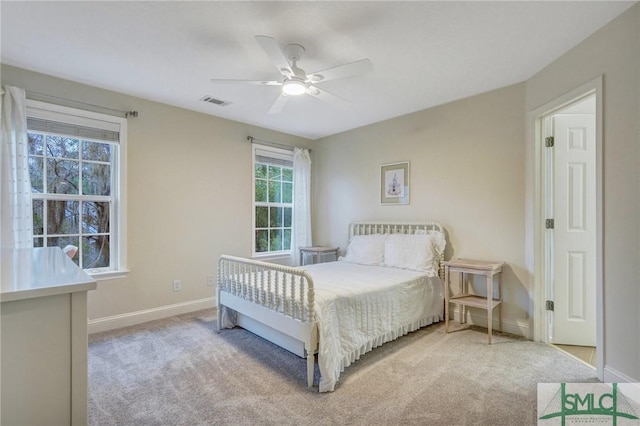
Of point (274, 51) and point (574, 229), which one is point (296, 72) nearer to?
point (274, 51)

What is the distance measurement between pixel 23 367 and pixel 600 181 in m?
3.19

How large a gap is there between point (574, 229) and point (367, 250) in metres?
2.06

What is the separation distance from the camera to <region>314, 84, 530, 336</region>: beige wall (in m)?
3.11

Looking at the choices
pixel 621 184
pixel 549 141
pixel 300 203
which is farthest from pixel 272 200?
pixel 621 184

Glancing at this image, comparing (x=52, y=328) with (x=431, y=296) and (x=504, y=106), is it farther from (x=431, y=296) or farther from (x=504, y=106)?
(x=504, y=106)

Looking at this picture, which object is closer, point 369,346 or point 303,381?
point 303,381

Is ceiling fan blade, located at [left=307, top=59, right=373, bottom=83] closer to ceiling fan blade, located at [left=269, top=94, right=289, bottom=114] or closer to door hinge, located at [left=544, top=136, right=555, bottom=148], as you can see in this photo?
ceiling fan blade, located at [left=269, top=94, right=289, bottom=114]

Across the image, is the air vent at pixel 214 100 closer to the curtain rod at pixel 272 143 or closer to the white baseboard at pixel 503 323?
the curtain rod at pixel 272 143

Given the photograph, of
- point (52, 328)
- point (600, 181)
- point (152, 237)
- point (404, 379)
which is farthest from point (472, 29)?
point (152, 237)

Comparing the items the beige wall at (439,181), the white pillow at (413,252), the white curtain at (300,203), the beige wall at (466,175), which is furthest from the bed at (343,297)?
the white curtain at (300,203)

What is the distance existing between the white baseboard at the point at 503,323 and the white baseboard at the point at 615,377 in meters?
0.85

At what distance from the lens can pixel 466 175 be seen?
11.4 feet

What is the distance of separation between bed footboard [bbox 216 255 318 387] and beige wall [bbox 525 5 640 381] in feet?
6.62

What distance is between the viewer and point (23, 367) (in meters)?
0.94
